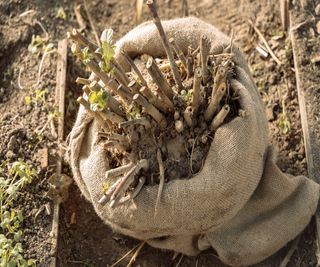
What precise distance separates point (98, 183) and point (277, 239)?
588 mm

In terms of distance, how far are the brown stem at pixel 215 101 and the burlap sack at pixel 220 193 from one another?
54 mm

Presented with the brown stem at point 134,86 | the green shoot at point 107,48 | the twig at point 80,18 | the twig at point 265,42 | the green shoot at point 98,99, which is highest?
the green shoot at point 107,48

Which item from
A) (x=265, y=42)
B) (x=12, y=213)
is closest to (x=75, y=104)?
(x=12, y=213)

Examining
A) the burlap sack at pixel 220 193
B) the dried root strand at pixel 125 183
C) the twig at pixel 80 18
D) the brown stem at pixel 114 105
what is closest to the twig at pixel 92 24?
the twig at pixel 80 18

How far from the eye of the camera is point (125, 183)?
5.17 ft

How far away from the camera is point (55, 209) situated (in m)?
1.97

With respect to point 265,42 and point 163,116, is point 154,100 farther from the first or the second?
point 265,42

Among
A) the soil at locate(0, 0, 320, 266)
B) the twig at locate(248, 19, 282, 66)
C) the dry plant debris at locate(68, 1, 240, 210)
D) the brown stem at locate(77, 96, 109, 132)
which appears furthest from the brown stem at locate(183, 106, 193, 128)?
the twig at locate(248, 19, 282, 66)

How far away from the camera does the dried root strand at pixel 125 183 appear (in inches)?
61.4

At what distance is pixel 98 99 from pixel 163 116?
0.24 metres

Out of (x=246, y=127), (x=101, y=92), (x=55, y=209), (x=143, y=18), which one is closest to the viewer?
(x=101, y=92)

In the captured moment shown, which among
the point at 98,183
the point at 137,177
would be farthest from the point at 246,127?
the point at 98,183

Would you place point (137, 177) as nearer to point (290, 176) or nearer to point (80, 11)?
point (290, 176)

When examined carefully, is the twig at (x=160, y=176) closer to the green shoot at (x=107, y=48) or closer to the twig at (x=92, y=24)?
the green shoot at (x=107, y=48)
